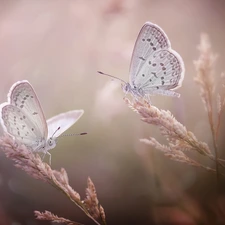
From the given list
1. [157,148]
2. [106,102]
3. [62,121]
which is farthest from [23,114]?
[157,148]

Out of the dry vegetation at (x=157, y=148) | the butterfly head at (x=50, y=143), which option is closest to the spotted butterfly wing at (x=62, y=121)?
the butterfly head at (x=50, y=143)

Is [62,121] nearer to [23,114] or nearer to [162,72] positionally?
[23,114]

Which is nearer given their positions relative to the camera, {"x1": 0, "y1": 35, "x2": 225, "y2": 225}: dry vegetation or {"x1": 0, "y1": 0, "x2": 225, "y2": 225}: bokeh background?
{"x1": 0, "y1": 35, "x2": 225, "y2": 225}: dry vegetation

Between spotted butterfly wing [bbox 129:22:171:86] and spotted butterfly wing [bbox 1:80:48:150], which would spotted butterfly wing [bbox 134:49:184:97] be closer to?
spotted butterfly wing [bbox 129:22:171:86]

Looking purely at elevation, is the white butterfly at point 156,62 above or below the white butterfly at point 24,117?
above

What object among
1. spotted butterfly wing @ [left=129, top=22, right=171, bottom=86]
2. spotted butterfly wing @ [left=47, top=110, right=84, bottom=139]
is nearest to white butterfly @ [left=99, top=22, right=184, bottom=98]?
spotted butterfly wing @ [left=129, top=22, right=171, bottom=86]

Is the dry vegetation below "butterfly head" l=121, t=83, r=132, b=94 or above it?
below

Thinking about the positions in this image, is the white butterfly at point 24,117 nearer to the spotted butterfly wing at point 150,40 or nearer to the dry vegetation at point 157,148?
the dry vegetation at point 157,148
